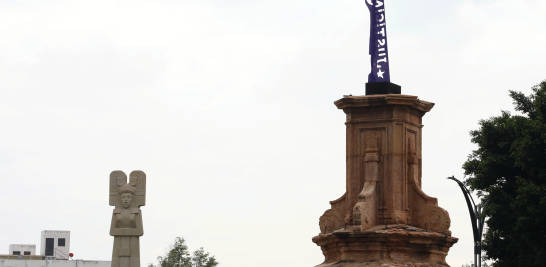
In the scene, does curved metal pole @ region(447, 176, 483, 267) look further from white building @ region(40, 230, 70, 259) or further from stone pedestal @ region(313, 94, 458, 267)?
white building @ region(40, 230, 70, 259)

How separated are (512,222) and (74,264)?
4469 cm

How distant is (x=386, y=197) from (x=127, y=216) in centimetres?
728

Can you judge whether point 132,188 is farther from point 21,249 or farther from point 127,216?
point 21,249

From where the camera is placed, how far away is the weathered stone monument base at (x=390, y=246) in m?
19.2

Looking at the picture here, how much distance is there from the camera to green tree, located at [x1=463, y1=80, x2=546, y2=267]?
1067 inches

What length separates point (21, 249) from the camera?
76.7m

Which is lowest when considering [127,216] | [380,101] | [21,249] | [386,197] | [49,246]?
[386,197]

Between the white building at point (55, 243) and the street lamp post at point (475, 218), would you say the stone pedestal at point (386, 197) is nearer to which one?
the street lamp post at point (475, 218)

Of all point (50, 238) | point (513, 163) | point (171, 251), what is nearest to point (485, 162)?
point (513, 163)

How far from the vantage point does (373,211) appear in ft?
64.8

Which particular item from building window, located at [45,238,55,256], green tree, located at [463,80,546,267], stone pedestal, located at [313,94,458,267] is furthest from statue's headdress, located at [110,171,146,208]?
building window, located at [45,238,55,256]

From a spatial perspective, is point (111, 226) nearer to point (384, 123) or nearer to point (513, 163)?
point (384, 123)

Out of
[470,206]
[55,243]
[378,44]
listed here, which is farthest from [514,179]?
[55,243]

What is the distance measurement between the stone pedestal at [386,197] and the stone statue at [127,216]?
5.65m
